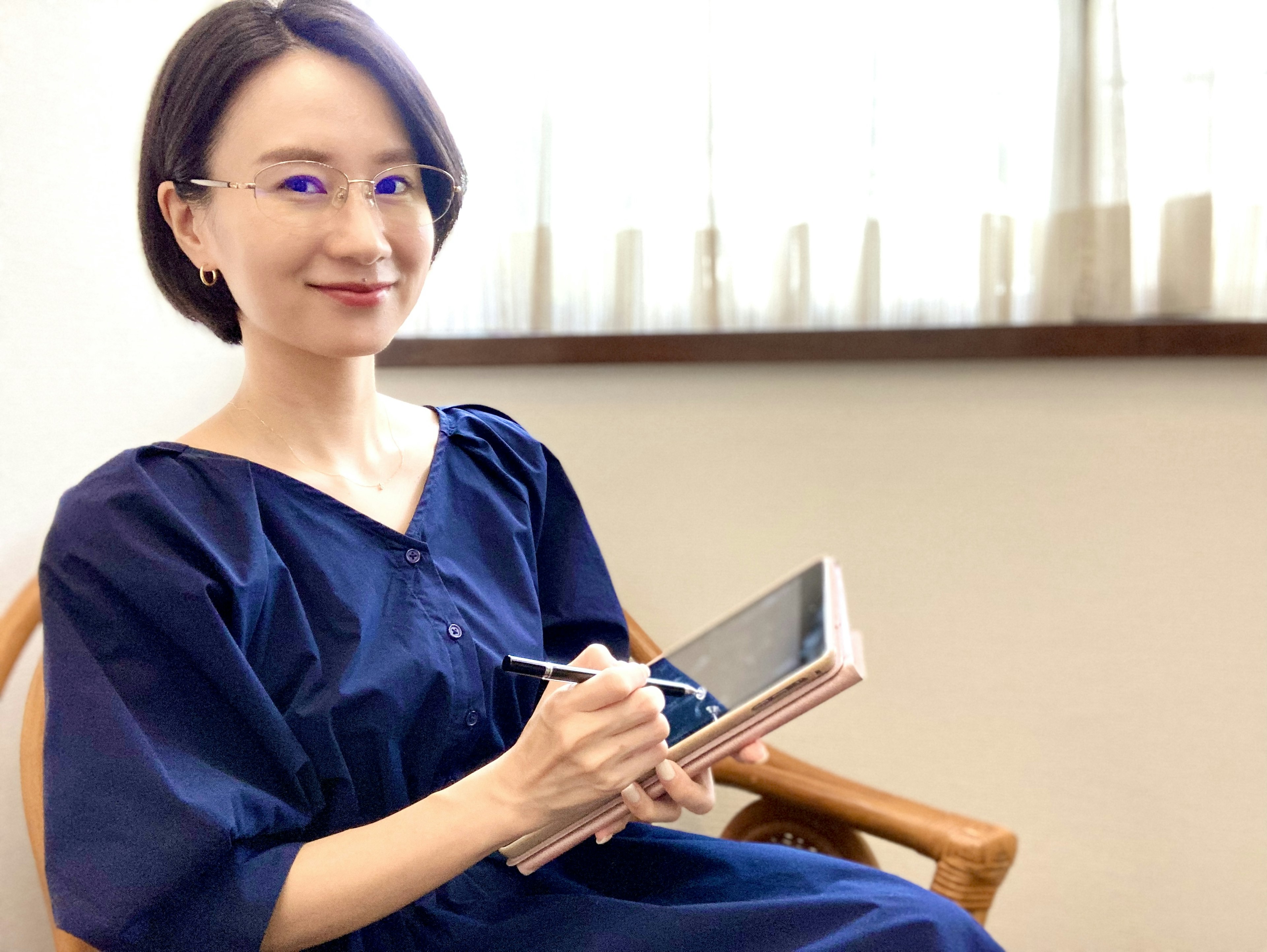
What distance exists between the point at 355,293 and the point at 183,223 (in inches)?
6.7

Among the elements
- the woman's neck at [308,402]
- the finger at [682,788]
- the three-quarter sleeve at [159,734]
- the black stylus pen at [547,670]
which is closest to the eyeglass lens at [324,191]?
the woman's neck at [308,402]

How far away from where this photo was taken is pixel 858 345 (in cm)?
142

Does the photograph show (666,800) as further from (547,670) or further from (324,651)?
(324,651)

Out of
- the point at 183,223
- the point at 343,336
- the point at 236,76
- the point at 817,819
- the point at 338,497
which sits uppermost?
the point at 236,76

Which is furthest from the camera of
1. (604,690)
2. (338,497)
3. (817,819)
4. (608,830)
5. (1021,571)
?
(1021,571)

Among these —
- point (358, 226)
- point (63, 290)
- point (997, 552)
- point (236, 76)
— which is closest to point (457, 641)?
point (358, 226)

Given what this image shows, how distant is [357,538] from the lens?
898 mm

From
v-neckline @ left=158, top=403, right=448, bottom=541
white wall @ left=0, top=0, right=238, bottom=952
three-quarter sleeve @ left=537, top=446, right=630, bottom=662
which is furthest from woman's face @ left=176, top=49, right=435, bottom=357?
white wall @ left=0, top=0, right=238, bottom=952

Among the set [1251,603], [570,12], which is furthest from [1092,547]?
[570,12]

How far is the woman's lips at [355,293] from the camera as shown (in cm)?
86

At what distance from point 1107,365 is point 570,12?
3.04 ft

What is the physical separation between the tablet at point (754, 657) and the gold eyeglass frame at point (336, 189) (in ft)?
1.66

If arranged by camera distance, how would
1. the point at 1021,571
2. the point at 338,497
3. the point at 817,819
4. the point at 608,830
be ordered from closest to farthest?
the point at 608,830
the point at 338,497
the point at 817,819
the point at 1021,571

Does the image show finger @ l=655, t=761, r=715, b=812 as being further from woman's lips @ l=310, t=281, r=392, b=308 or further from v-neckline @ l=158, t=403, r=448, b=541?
woman's lips @ l=310, t=281, r=392, b=308
